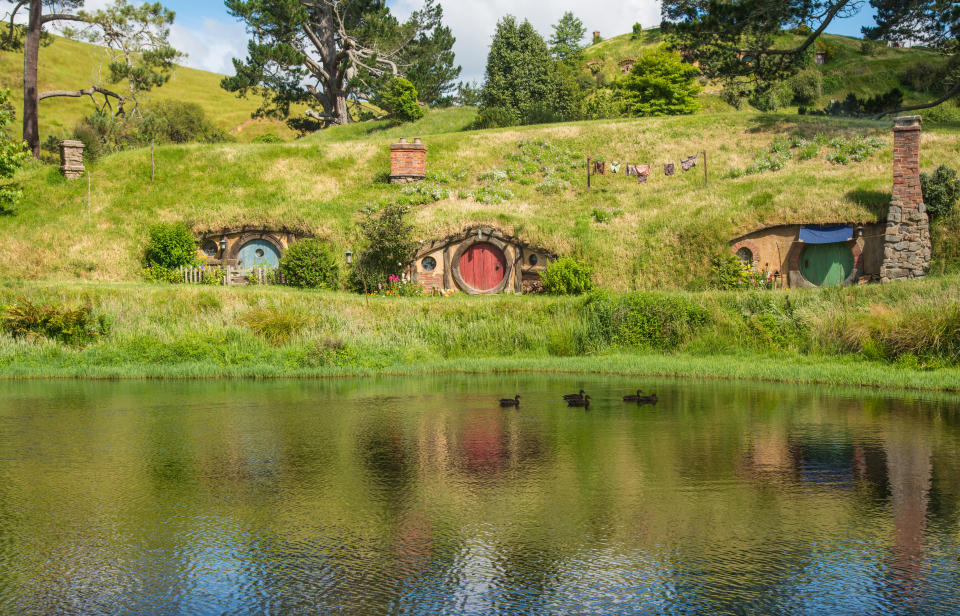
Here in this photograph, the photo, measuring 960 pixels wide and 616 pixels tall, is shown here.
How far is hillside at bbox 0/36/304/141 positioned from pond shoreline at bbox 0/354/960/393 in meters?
87.7

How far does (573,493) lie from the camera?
11570 mm

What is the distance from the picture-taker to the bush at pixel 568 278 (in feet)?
111

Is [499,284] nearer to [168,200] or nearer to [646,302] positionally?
[646,302]

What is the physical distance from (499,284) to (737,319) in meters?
13.1

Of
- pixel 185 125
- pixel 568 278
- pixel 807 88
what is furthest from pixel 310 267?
pixel 185 125

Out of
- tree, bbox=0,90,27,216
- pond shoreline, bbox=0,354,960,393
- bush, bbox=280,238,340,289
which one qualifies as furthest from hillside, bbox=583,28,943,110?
pond shoreline, bbox=0,354,960,393

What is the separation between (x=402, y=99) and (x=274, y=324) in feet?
126

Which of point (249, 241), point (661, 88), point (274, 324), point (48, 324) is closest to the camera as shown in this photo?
point (48, 324)

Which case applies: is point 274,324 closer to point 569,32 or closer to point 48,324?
point 48,324

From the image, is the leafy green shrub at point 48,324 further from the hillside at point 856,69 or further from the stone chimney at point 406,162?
the hillside at point 856,69

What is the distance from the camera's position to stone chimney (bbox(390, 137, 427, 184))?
148 ft

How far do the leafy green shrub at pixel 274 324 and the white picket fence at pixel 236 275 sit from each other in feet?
34.3

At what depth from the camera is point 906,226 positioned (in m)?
33.3

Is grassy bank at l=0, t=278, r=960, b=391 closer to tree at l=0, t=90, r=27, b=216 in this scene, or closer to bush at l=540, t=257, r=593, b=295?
bush at l=540, t=257, r=593, b=295
